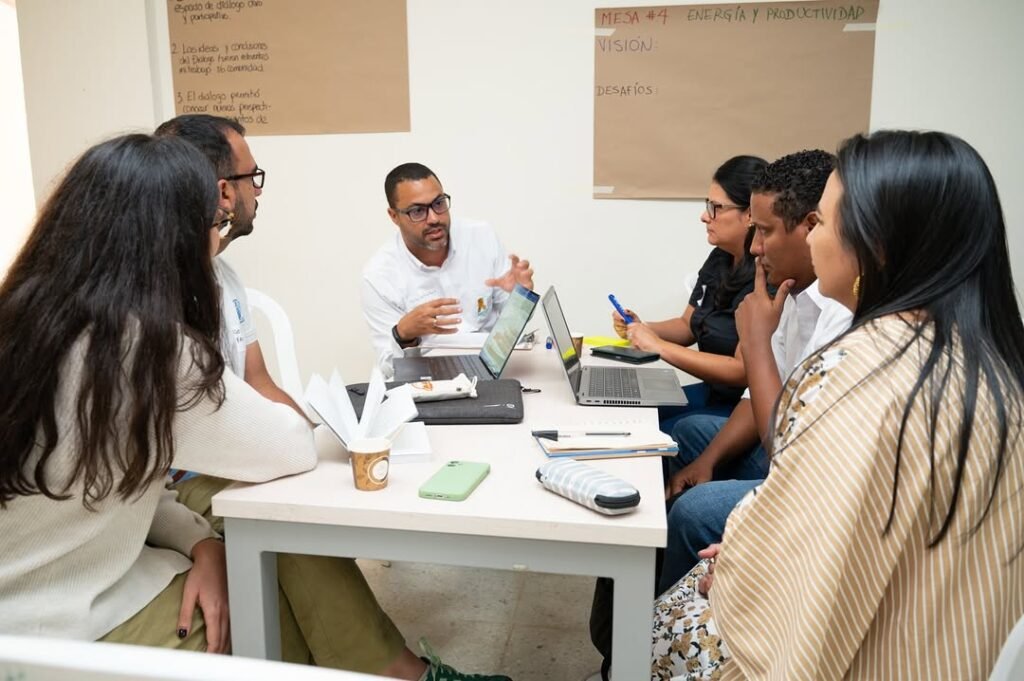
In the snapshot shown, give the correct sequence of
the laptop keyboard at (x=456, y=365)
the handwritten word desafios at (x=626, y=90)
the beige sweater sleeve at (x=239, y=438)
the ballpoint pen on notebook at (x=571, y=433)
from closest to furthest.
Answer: the beige sweater sleeve at (x=239, y=438) < the ballpoint pen on notebook at (x=571, y=433) < the laptop keyboard at (x=456, y=365) < the handwritten word desafios at (x=626, y=90)

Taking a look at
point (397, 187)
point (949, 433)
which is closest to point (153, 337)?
point (949, 433)

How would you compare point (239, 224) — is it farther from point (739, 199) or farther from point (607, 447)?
point (739, 199)

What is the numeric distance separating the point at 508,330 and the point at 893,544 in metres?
1.16

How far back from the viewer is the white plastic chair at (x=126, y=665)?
0.48 meters

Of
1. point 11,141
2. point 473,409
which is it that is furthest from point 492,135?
point 11,141

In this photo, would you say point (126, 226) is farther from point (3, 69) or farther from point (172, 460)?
point (3, 69)

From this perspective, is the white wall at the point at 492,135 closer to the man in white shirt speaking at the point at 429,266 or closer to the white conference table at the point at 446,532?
the man in white shirt speaking at the point at 429,266

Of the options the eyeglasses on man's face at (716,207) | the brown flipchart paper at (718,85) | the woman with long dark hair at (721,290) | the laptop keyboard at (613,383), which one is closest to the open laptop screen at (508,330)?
the laptop keyboard at (613,383)

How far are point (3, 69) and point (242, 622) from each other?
4778 millimetres

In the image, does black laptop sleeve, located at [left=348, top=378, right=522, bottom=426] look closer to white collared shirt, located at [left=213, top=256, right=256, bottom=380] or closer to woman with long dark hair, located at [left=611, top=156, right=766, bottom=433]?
white collared shirt, located at [left=213, top=256, right=256, bottom=380]

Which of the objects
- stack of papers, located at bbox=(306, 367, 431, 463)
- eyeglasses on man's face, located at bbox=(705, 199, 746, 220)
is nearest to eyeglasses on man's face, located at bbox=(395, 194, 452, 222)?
eyeglasses on man's face, located at bbox=(705, 199, 746, 220)

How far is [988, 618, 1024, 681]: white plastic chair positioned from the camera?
68 centimetres

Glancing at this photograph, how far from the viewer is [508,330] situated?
1834 millimetres

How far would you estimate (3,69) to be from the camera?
4.51 m
